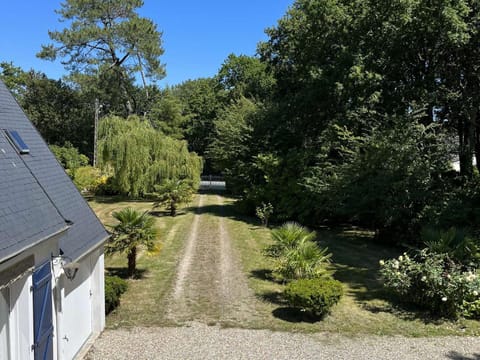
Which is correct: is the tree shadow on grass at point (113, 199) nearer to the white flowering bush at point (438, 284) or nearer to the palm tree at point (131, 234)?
the palm tree at point (131, 234)

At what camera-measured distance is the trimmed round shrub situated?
10.1 metres

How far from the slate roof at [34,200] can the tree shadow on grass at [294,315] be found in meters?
4.67

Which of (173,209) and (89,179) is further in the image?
(89,179)

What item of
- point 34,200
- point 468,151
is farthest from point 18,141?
point 468,151

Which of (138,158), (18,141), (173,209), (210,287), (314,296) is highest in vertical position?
(138,158)

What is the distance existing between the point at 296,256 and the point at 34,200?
8.21 meters

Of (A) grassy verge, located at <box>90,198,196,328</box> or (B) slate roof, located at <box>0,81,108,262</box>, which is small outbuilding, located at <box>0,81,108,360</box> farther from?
(A) grassy verge, located at <box>90,198,196,328</box>

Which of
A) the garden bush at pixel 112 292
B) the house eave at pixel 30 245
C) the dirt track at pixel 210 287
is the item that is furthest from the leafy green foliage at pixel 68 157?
the house eave at pixel 30 245

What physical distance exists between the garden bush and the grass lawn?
19cm

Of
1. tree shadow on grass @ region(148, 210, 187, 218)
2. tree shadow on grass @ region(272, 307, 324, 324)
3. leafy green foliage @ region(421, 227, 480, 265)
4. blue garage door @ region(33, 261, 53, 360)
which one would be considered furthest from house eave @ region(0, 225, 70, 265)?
tree shadow on grass @ region(148, 210, 187, 218)

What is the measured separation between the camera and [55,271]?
674 cm

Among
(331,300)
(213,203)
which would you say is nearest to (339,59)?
(331,300)

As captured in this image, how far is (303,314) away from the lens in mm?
10750

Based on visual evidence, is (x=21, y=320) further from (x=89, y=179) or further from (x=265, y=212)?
(x=89, y=179)
